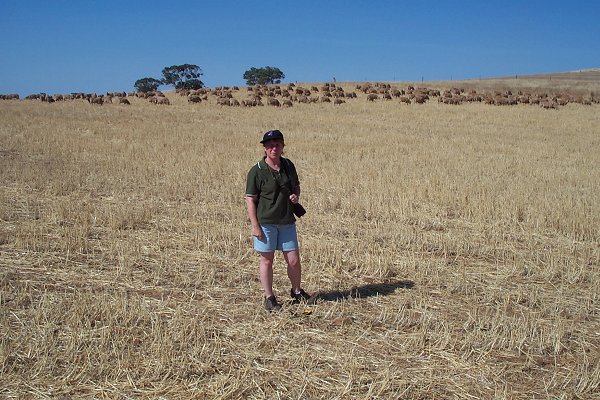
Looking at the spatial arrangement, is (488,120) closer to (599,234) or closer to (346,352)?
(599,234)

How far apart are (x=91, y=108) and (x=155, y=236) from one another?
24.6 meters

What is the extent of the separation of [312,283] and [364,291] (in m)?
0.58

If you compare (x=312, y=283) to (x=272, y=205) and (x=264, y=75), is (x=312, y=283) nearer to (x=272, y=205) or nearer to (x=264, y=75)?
(x=272, y=205)

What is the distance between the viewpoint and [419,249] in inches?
287

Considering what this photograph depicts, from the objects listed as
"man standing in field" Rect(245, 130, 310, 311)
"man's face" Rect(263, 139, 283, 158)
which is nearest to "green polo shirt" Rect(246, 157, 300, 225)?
"man standing in field" Rect(245, 130, 310, 311)

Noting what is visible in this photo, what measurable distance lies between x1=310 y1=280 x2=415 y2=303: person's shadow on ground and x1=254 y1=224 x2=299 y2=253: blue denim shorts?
27.5 inches

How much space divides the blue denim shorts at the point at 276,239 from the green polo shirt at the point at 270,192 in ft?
0.25

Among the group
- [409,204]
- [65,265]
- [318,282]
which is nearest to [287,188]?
[318,282]

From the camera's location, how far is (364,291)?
5852 millimetres

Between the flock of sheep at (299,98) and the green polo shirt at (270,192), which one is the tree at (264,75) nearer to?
the flock of sheep at (299,98)

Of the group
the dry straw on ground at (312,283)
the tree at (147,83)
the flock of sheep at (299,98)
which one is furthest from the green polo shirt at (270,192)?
the tree at (147,83)

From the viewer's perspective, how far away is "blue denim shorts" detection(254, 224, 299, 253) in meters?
5.12

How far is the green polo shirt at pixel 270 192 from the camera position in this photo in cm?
505

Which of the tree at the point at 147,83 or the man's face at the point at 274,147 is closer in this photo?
the man's face at the point at 274,147
